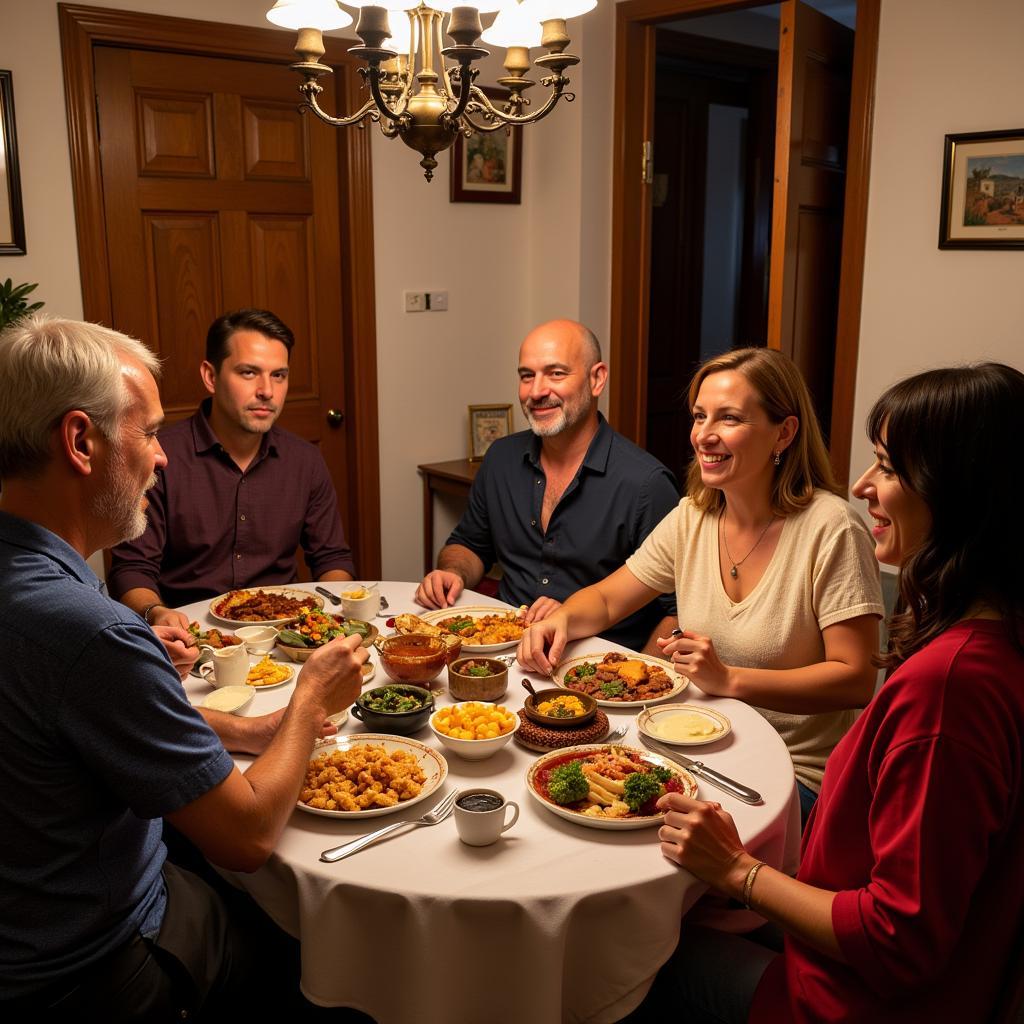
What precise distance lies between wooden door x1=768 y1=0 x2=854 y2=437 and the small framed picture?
54.2 inches

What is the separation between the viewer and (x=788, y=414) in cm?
205

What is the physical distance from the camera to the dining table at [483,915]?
1.29 meters

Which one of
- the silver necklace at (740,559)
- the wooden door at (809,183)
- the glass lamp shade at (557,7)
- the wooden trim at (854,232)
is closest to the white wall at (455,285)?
the wooden door at (809,183)

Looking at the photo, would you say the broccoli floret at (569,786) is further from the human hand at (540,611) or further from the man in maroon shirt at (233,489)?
the man in maroon shirt at (233,489)

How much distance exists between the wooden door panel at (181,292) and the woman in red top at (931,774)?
2.93 meters

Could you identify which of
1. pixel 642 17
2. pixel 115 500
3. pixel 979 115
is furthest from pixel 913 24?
pixel 115 500

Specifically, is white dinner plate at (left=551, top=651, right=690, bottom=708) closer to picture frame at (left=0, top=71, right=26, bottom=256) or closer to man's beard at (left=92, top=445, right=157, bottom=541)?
man's beard at (left=92, top=445, right=157, bottom=541)

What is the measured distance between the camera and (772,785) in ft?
5.13

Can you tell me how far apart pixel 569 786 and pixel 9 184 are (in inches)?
111

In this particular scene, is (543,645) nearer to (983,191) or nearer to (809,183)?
(983,191)

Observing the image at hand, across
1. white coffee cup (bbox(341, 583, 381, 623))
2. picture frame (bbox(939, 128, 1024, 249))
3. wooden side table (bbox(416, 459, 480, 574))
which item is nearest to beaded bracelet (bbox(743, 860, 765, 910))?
white coffee cup (bbox(341, 583, 381, 623))

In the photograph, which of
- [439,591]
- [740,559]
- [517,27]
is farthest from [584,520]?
[517,27]

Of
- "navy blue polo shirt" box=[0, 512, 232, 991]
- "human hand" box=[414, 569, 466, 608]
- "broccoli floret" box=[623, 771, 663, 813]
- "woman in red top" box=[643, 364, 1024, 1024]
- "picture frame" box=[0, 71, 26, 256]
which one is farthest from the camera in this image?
"picture frame" box=[0, 71, 26, 256]

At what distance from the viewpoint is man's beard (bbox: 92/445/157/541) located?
1.38m
